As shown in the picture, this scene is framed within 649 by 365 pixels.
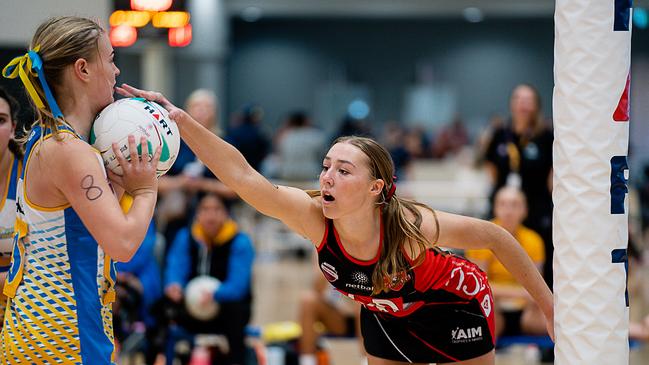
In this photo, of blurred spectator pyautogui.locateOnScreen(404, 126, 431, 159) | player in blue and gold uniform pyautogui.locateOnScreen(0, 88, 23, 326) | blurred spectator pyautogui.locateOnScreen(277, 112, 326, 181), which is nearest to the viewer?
player in blue and gold uniform pyautogui.locateOnScreen(0, 88, 23, 326)

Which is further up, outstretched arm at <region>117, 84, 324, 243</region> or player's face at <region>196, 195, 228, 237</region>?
outstretched arm at <region>117, 84, 324, 243</region>

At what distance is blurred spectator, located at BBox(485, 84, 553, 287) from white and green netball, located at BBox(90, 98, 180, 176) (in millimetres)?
4572

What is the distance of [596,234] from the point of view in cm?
294

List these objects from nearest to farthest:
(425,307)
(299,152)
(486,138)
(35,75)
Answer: (35,75) < (425,307) < (486,138) < (299,152)

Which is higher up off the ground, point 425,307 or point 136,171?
point 136,171

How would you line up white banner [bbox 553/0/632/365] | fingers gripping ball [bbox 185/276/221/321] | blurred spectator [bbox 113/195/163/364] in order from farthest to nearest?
fingers gripping ball [bbox 185/276/221/321] < blurred spectator [bbox 113/195/163/364] < white banner [bbox 553/0/632/365]

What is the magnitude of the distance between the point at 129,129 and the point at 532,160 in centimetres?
481

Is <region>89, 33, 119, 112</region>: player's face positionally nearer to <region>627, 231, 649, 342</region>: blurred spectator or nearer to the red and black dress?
the red and black dress

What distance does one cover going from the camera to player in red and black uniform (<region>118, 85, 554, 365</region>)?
11.0ft

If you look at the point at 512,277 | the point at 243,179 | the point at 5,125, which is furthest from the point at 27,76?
the point at 512,277

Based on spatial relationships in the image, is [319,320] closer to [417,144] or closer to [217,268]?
[217,268]

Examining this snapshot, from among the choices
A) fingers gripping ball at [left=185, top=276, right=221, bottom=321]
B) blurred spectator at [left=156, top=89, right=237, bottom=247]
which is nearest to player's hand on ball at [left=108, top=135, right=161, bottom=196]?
fingers gripping ball at [left=185, top=276, right=221, bottom=321]

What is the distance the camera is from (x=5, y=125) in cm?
319

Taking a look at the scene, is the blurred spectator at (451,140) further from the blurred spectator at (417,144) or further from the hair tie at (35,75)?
the hair tie at (35,75)
